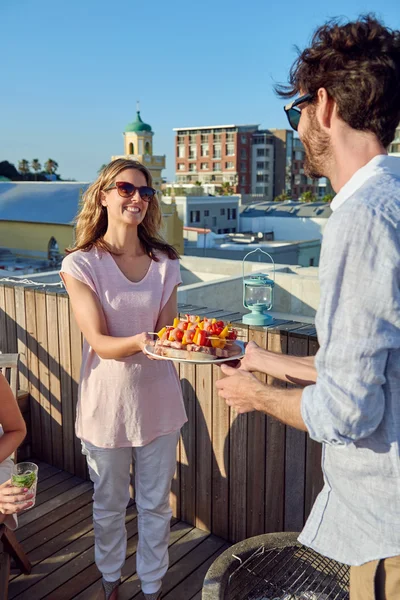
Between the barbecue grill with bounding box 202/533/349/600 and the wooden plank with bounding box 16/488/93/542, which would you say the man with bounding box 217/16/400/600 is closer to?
the barbecue grill with bounding box 202/533/349/600

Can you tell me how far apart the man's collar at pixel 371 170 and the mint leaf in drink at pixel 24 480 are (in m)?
1.59

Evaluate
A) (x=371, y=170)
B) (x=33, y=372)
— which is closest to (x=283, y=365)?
(x=371, y=170)

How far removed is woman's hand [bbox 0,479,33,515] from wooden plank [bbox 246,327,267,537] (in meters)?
1.29

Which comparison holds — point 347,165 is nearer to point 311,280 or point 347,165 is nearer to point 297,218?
point 311,280

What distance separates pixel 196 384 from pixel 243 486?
61 cm

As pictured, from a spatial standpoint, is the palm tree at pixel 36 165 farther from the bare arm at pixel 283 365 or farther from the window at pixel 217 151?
the bare arm at pixel 283 365

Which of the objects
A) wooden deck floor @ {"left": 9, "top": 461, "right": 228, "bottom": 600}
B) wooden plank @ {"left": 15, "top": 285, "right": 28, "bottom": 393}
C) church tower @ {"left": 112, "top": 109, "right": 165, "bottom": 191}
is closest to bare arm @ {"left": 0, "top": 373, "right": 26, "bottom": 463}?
wooden deck floor @ {"left": 9, "top": 461, "right": 228, "bottom": 600}

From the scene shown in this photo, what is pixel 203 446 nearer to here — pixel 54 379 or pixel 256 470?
pixel 256 470

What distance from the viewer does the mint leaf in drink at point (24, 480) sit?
7.23ft

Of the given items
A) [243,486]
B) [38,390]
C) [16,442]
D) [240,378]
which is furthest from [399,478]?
[38,390]

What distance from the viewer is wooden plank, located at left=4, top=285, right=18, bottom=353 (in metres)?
4.14

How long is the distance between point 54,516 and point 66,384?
860 millimetres

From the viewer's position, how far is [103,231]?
277cm

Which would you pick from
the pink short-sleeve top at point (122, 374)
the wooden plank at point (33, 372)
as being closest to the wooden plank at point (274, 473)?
the pink short-sleeve top at point (122, 374)
